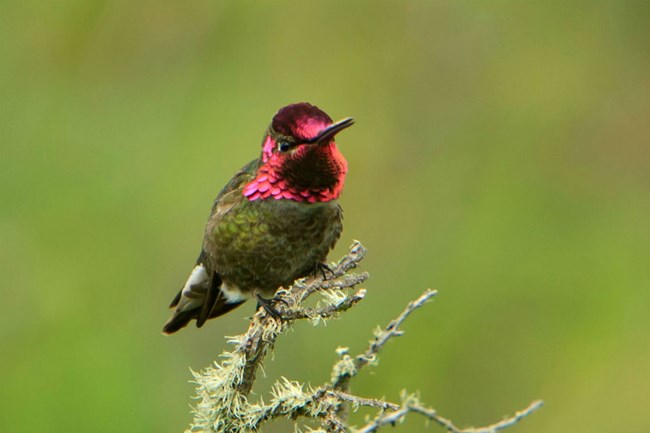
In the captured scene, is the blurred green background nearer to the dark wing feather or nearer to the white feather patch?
the dark wing feather

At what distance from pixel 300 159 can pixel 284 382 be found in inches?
29.3

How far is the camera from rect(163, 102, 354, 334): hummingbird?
3.00 meters

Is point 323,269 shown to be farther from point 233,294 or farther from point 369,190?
point 369,190

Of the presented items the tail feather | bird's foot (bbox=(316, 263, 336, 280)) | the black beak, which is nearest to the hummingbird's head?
the black beak

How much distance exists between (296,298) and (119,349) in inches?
86.2

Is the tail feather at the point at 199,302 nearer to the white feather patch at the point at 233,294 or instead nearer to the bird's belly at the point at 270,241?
the white feather patch at the point at 233,294

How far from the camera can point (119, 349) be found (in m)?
4.69

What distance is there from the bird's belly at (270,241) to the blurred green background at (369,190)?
42.3 inches

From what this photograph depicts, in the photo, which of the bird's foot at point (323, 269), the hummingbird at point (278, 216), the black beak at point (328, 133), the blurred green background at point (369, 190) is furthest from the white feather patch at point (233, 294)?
the blurred green background at point (369, 190)

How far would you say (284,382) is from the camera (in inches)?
95.4

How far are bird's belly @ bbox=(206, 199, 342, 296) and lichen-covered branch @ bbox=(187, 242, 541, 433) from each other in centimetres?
33

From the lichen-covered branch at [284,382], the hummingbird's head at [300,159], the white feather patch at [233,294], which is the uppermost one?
the hummingbird's head at [300,159]

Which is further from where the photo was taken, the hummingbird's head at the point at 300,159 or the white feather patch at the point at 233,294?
the white feather patch at the point at 233,294

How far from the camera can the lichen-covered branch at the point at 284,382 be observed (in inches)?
88.1
